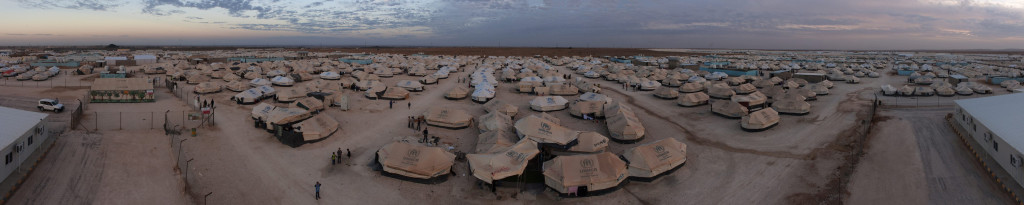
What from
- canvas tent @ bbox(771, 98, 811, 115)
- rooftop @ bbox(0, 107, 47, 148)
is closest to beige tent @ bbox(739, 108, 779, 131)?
canvas tent @ bbox(771, 98, 811, 115)

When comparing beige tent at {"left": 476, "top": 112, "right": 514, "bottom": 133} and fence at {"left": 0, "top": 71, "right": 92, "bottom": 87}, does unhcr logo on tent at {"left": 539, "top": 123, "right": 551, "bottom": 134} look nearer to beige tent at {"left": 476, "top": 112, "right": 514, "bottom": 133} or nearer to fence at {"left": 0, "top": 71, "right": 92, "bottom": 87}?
beige tent at {"left": 476, "top": 112, "right": 514, "bottom": 133}

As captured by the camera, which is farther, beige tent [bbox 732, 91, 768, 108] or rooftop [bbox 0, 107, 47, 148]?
beige tent [bbox 732, 91, 768, 108]

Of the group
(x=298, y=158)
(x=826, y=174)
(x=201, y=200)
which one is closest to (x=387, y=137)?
(x=298, y=158)

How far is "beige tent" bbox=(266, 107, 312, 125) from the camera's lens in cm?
2278

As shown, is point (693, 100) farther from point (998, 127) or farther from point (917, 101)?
point (917, 101)

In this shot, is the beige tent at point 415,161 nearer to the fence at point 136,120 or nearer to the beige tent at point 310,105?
the beige tent at point 310,105

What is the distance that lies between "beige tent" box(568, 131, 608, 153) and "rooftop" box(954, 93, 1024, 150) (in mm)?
14355

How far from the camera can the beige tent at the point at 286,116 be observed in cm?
2278

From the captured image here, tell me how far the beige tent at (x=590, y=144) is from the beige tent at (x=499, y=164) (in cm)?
301

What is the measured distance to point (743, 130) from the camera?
80.5 ft

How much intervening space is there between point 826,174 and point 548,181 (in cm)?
1068

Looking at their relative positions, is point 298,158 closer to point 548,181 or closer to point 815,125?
point 548,181

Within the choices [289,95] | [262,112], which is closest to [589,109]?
[262,112]

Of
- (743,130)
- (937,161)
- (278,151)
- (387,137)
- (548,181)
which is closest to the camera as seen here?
(548,181)
